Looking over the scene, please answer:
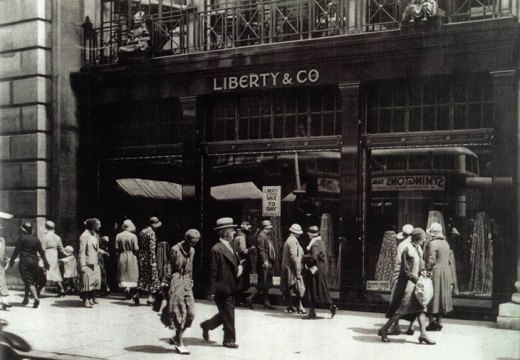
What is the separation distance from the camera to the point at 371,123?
50.2ft

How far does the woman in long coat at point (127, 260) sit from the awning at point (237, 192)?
6.74ft

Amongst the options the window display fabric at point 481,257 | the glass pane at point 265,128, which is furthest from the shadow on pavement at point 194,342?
the glass pane at point 265,128

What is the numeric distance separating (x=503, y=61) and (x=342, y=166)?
3688mm

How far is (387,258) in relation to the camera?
48.8 ft

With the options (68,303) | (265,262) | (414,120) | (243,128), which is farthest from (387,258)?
(68,303)

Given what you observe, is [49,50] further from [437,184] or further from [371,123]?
[437,184]

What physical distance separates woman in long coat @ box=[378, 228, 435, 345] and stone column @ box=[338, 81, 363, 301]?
11.1 ft

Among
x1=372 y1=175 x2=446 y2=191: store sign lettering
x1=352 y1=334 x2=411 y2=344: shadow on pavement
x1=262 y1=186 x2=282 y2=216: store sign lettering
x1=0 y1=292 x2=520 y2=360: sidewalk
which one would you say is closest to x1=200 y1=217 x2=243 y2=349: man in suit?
x1=0 y1=292 x2=520 y2=360: sidewalk

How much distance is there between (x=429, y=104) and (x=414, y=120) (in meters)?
0.42

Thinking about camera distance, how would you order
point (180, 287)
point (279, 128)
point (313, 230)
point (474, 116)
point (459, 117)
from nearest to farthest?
point (180, 287) → point (474, 116) → point (459, 117) → point (313, 230) → point (279, 128)

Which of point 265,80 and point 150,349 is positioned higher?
point 265,80

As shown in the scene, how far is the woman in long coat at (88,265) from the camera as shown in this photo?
15.8 meters

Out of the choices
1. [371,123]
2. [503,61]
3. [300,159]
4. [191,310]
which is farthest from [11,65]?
[503,61]

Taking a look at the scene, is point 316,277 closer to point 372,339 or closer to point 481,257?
point 372,339
